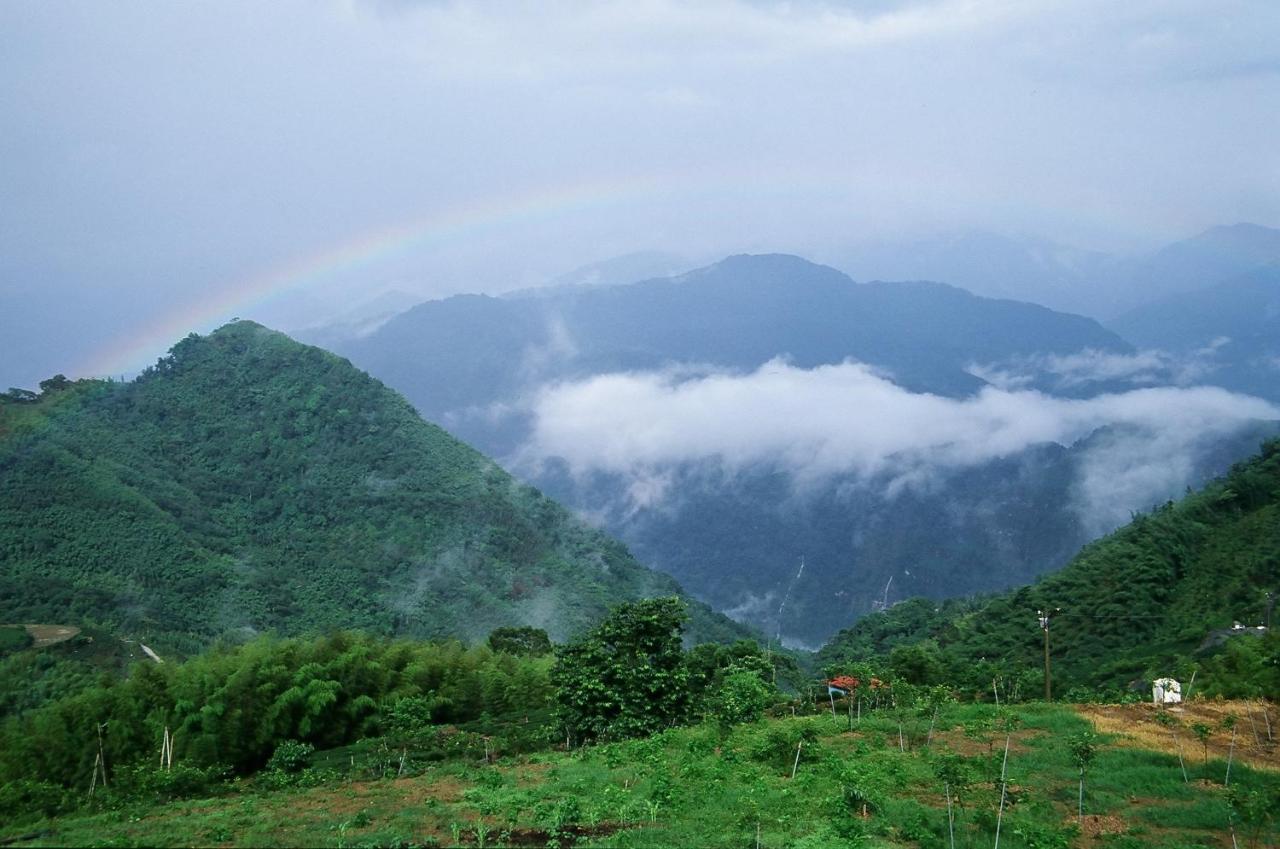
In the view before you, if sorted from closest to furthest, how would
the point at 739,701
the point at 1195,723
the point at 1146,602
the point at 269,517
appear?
1. the point at 1195,723
2. the point at 739,701
3. the point at 1146,602
4. the point at 269,517

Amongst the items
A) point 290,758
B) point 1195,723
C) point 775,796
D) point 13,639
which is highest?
point 13,639

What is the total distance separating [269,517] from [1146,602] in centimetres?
5263

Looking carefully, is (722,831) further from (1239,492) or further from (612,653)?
(1239,492)

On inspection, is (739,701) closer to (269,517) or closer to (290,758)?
(290,758)

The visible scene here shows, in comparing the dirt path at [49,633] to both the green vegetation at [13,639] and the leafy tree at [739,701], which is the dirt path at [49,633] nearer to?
the green vegetation at [13,639]

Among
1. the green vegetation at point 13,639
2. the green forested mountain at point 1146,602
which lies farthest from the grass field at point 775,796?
the green vegetation at point 13,639

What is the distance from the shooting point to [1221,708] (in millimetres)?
21156

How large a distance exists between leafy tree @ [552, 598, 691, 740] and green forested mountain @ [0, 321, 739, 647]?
26052 mm

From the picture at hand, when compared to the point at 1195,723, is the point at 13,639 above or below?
above

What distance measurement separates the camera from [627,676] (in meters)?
22.6

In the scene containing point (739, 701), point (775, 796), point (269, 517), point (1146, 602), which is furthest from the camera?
point (269, 517)

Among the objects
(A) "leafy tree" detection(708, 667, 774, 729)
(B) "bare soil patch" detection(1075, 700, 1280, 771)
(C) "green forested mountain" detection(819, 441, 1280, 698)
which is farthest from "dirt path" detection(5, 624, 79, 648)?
(B) "bare soil patch" detection(1075, 700, 1280, 771)

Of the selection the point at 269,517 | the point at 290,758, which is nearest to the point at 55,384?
the point at 269,517

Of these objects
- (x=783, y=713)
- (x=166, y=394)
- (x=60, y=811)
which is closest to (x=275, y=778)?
(x=60, y=811)
